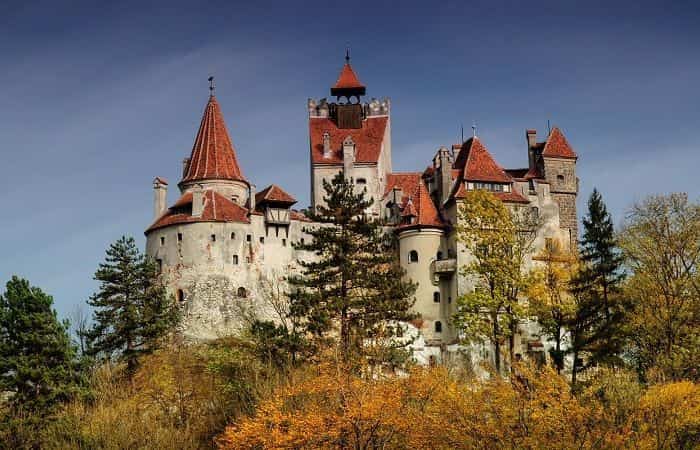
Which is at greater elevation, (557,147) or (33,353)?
(557,147)

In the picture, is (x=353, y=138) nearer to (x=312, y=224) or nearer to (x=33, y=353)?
(x=312, y=224)

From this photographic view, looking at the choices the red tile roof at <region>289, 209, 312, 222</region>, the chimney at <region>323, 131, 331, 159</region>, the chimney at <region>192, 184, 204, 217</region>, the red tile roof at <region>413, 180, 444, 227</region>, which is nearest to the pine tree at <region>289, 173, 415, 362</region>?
the red tile roof at <region>413, 180, 444, 227</region>

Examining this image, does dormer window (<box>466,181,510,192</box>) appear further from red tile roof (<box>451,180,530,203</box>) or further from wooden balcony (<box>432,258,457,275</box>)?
wooden balcony (<box>432,258,457,275</box>)

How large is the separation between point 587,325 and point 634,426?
1290 centimetres

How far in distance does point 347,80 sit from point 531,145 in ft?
52.2

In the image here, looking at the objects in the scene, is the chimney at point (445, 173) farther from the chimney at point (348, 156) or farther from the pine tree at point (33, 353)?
the pine tree at point (33, 353)

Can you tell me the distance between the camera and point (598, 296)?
1890 inches

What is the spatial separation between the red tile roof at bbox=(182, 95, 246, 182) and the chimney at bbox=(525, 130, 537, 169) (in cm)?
2146

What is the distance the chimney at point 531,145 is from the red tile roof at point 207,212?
21932 millimetres

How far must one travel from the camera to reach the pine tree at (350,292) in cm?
4188

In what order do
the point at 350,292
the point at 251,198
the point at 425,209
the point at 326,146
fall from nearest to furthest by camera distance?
the point at 350,292, the point at 425,209, the point at 251,198, the point at 326,146

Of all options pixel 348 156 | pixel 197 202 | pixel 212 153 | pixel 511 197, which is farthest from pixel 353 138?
pixel 511 197

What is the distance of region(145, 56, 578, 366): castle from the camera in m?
61.0

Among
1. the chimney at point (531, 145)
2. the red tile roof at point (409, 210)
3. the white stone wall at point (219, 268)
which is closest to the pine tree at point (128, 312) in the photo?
the white stone wall at point (219, 268)
